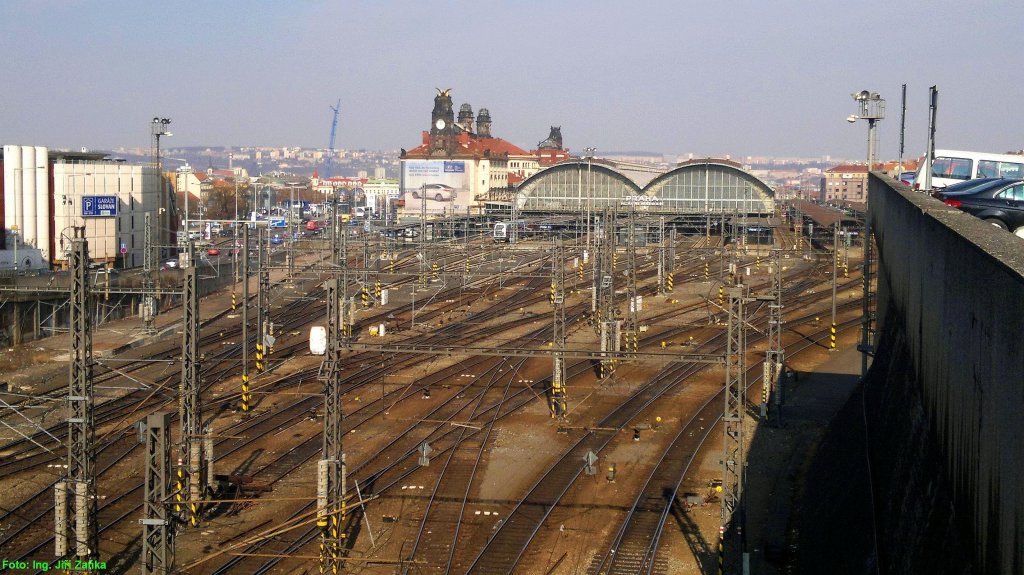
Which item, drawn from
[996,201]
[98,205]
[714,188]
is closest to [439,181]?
[714,188]

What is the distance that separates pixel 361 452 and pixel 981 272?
9037 mm

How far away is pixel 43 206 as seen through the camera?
27625 mm

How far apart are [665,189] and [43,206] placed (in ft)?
83.9

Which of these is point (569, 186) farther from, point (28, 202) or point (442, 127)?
point (28, 202)

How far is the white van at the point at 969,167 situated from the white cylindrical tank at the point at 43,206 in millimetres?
21591

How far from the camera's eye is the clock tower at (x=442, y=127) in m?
51.9

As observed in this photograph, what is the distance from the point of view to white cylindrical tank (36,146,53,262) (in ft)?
89.8

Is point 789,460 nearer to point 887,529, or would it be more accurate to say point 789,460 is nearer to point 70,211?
point 887,529

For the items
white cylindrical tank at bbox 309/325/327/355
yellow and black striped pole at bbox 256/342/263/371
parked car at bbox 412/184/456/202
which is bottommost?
yellow and black striped pole at bbox 256/342/263/371

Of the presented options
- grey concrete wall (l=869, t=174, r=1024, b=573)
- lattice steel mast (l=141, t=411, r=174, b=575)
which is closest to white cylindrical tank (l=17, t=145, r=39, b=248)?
lattice steel mast (l=141, t=411, r=174, b=575)

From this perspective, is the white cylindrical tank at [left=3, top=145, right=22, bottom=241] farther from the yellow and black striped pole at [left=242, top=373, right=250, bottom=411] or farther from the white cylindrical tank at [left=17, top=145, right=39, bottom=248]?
the yellow and black striped pole at [left=242, top=373, right=250, bottom=411]

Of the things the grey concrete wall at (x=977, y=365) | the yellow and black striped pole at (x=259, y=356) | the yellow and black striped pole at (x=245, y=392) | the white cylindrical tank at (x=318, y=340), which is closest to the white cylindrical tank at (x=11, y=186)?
the yellow and black striped pole at (x=259, y=356)

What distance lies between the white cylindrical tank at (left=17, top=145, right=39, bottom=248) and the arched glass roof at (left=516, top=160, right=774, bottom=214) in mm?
20738

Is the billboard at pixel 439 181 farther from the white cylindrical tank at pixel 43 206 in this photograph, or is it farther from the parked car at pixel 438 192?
the white cylindrical tank at pixel 43 206
